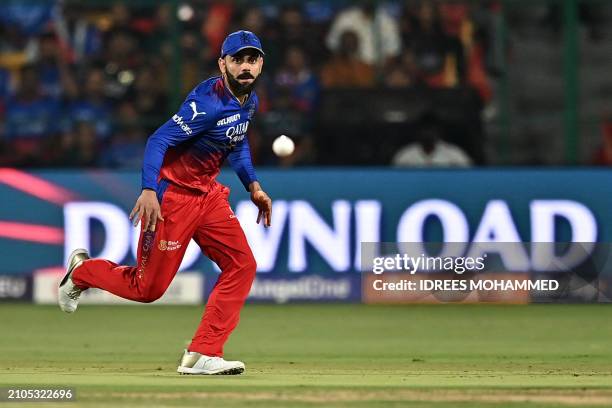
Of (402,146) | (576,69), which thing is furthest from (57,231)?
(576,69)

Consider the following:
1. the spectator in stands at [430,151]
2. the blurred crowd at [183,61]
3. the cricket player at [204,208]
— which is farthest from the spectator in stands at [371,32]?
the cricket player at [204,208]

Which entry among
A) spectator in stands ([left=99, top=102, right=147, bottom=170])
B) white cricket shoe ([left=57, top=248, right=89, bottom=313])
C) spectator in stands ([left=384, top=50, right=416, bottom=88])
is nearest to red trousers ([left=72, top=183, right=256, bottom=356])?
white cricket shoe ([left=57, top=248, right=89, bottom=313])

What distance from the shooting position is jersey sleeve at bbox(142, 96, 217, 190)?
9.25 m

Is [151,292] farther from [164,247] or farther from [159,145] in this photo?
[159,145]

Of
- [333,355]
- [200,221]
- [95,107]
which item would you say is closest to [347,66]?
[95,107]

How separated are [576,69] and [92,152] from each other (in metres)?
5.54

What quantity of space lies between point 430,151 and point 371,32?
7.21ft

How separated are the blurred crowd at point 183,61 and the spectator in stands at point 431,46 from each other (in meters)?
0.01

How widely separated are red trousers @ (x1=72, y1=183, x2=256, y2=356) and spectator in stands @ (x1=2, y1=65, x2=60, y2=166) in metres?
7.62

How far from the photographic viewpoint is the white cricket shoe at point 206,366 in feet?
30.9

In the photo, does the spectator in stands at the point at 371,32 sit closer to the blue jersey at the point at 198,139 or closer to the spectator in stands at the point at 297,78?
the spectator in stands at the point at 297,78

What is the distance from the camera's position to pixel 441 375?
9.61 meters

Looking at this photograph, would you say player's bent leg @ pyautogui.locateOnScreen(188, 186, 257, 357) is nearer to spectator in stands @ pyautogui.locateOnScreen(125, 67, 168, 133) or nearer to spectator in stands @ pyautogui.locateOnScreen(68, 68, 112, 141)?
spectator in stands @ pyautogui.locateOnScreen(125, 67, 168, 133)

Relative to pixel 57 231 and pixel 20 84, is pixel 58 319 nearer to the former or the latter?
pixel 57 231
